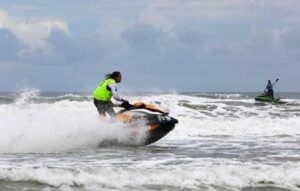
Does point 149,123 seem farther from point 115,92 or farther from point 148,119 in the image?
point 115,92

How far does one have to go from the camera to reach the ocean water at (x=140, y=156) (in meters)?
9.70

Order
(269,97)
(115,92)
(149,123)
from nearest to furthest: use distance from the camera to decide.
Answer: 1. (115,92)
2. (149,123)
3. (269,97)

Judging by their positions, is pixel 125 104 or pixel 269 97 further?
pixel 269 97

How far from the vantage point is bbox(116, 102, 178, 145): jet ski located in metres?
15.3

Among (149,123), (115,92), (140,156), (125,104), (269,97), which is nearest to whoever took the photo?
(140,156)

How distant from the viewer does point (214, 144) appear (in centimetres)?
1662

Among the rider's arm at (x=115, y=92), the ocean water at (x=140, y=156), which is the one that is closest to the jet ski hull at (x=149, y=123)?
the ocean water at (x=140, y=156)

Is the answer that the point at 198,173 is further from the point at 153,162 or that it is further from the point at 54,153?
the point at 54,153

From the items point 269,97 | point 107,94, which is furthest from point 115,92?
point 269,97

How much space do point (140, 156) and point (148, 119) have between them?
254cm

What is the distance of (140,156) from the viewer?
42.9 feet

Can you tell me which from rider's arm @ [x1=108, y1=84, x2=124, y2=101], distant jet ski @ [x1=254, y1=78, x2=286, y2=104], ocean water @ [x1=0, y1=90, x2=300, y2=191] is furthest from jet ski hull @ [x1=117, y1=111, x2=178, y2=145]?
distant jet ski @ [x1=254, y1=78, x2=286, y2=104]

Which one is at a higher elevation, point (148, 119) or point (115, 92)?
point (115, 92)

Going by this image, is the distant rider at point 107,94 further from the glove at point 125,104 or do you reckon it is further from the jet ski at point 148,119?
the jet ski at point 148,119
